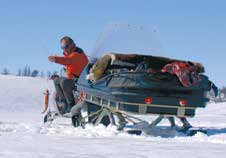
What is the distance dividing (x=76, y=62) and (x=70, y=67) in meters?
0.16

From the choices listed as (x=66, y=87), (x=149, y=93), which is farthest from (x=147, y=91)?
(x=66, y=87)

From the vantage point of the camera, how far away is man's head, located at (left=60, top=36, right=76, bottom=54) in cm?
916

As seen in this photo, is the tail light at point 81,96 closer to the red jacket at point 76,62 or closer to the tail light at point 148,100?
the red jacket at point 76,62

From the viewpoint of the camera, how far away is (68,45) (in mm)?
9164

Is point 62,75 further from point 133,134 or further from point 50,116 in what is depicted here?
point 133,134

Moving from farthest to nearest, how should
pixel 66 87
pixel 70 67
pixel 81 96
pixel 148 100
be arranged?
pixel 70 67, pixel 66 87, pixel 81 96, pixel 148 100

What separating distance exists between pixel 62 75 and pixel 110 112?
1982mm

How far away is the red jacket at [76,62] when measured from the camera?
911 cm

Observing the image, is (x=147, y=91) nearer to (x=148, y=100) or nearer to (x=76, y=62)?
(x=148, y=100)

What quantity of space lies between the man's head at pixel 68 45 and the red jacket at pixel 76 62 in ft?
0.33

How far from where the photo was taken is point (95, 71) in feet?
25.7

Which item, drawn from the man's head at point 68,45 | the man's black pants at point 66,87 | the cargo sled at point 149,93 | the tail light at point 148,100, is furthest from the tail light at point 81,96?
the tail light at point 148,100

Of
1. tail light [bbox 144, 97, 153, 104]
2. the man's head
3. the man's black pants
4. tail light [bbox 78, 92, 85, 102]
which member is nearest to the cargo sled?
tail light [bbox 144, 97, 153, 104]

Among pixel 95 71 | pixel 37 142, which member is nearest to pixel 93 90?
pixel 95 71
